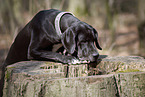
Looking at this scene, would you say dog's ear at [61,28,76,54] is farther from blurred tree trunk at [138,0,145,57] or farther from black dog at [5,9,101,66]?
blurred tree trunk at [138,0,145,57]

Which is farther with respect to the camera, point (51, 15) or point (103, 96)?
point (51, 15)

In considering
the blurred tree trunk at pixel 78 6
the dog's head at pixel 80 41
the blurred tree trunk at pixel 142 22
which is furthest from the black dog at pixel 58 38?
the blurred tree trunk at pixel 78 6

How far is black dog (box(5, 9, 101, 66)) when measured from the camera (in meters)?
3.02

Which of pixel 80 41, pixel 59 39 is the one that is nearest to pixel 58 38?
pixel 59 39

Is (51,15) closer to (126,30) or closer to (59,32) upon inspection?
(59,32)

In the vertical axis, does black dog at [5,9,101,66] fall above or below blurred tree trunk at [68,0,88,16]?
below

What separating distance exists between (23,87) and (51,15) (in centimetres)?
150

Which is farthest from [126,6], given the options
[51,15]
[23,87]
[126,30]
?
[23,87]

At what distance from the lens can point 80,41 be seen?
3.06m

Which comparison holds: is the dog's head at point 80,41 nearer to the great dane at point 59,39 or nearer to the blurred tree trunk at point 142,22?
the great dane at point 59,39

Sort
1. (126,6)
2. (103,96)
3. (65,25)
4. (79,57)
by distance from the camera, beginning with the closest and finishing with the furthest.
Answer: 1. (103,96)
2. (79,57)
3. (65,25)
4. (126,6)

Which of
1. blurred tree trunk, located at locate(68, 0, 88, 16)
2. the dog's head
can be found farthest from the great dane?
blurred tree trunk, located at locate(68, 0, 88, 16)

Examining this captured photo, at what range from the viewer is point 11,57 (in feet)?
11.8

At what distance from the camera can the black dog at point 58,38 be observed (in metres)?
3.02
